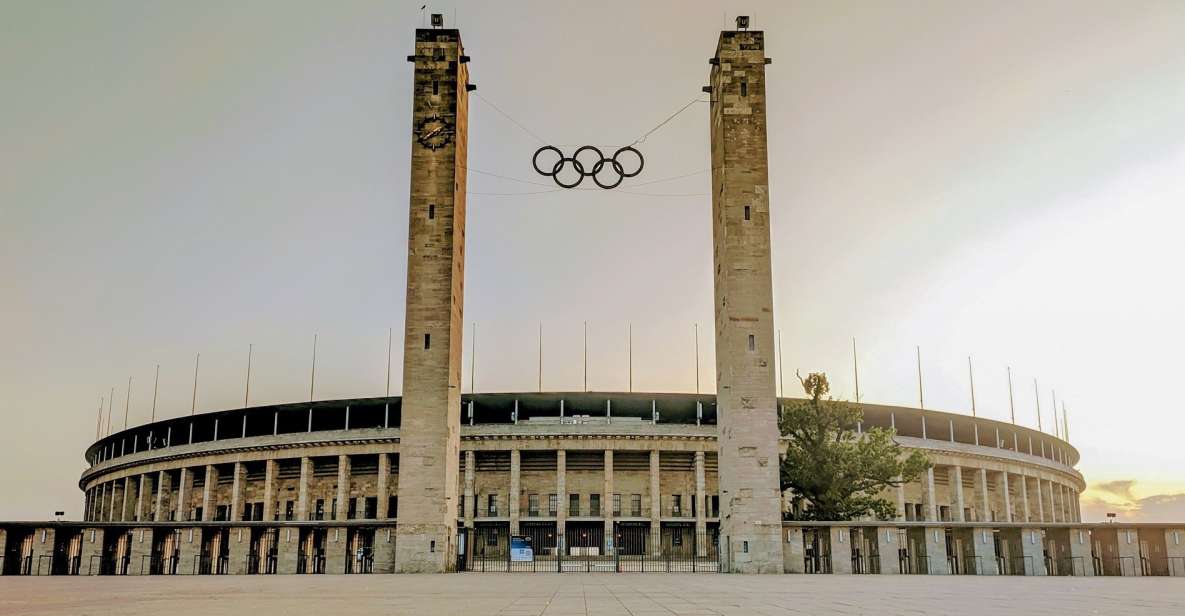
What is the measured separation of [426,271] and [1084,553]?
31823 mm

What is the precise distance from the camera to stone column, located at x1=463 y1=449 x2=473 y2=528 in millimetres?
73000

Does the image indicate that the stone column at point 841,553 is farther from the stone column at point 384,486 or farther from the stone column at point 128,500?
the stone column at point 128,500

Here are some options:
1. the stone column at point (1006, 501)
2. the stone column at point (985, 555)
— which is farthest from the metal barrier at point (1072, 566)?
the stone column at point (1006, 501)

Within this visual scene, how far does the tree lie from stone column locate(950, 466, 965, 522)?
28.7m

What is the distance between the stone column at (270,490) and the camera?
76.4 meters

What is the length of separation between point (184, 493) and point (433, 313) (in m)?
45.8

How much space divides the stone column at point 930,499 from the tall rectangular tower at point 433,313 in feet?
147

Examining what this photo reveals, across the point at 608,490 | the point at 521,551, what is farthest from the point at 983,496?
the point at 521,551

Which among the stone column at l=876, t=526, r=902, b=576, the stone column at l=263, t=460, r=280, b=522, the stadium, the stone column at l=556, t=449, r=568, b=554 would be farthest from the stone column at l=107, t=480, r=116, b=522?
the stone column at l=876, t=526, r=902, b=576

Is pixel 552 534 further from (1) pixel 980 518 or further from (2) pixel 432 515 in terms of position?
(1) pixel 980 518

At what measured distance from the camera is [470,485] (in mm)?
73375

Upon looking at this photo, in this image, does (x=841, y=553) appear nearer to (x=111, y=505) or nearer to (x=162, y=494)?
(x=162, y=494)

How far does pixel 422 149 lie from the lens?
48.4 metres

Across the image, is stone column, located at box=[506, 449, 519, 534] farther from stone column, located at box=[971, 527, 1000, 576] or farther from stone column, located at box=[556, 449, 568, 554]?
stone column, located at box=[971, 527, 1000, 576]
